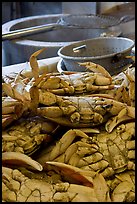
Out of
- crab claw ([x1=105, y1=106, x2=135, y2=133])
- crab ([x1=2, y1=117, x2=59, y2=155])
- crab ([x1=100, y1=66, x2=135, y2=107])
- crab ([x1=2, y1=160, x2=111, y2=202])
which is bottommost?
crab ([x1=2, y1=160, x2=111, y2=202])

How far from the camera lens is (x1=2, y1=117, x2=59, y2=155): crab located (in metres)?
0.98

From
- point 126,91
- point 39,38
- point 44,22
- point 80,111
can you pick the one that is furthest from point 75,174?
point 44,22

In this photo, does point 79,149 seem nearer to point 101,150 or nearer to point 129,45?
point 101,150

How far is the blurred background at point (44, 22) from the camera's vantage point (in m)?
2.40

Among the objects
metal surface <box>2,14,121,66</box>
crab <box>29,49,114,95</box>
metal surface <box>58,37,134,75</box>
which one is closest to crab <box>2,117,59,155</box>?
crab <box>29,49,114,95</box>

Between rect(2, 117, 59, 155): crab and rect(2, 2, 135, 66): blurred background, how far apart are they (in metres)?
1.23

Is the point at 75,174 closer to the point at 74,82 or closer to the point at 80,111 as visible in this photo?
the point at 80,111

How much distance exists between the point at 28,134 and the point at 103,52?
2.70 feet

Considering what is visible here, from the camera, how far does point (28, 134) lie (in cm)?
102

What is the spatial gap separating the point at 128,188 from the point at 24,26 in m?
2.12

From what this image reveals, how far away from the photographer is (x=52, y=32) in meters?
2.86

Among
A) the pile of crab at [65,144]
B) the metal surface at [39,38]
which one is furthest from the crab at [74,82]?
the metal surface at [39,38]

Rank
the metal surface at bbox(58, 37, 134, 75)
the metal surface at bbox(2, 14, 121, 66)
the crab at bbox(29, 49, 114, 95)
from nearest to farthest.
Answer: the crab at bbox(29, 49, 114, 95)
the metal surface at bbox(58, 37, 134, 75)
the metal surface at bbox(2, 14, 121, 66)

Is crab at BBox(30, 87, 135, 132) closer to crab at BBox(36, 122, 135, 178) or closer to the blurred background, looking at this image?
crab at BBox(36, 122, 135, 178)
